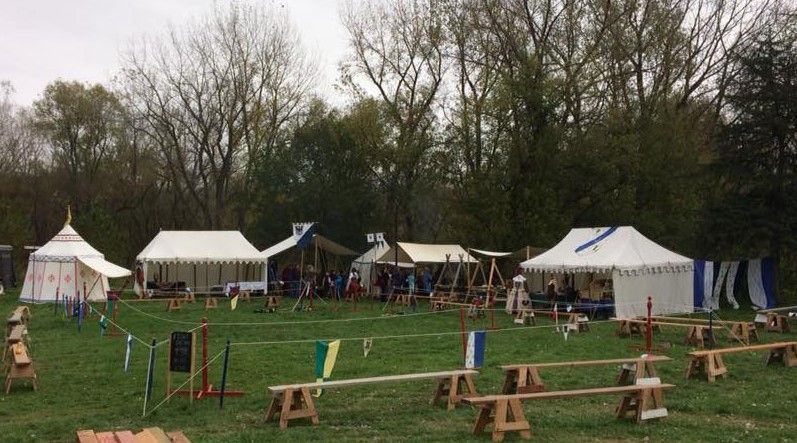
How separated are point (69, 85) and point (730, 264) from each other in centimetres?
3560

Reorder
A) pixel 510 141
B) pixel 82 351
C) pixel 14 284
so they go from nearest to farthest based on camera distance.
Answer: pixel 82 351 → pixel 510 141 → pixel 14 284

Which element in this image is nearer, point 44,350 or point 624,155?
point 44,350

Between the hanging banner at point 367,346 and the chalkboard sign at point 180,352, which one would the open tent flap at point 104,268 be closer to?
the hanging banner at point 367,346

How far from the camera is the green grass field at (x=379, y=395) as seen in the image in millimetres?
7578

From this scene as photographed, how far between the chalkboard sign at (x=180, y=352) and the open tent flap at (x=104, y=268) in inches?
607

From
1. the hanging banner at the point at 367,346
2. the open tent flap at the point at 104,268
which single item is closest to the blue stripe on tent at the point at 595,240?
the hanging banner at the point at 367,346

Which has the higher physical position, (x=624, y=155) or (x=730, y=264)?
(x=624, y=155)

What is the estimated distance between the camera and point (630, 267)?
1984 cm

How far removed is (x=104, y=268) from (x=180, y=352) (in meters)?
17.8

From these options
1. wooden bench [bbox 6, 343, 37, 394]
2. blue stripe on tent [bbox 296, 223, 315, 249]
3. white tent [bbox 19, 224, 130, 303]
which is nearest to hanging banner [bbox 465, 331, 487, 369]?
wooden bench [bbox 6, 343, 37, 394]

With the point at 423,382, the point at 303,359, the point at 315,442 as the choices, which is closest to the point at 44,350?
the point at 303,359

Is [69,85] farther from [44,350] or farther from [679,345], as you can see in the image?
[679,345]

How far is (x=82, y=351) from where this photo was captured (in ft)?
44.9

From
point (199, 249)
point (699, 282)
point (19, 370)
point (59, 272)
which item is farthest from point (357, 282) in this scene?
point (19, 370)
